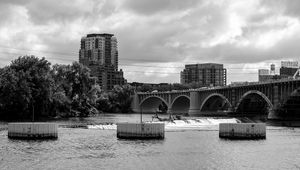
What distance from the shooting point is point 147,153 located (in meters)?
58.2

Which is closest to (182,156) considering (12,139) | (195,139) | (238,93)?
(195,139)

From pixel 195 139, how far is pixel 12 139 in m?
25.6

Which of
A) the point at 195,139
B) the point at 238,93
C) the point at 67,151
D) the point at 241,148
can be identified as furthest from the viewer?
the point at 238,93

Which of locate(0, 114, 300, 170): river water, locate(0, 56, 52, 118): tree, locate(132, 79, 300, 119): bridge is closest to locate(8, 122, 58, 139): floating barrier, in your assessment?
locate(0, 114, 300, 170): river water

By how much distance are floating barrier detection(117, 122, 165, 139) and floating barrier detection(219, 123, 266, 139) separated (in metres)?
10.4

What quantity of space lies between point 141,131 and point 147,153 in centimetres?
1321

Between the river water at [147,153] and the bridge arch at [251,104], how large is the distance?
8053 centimetres

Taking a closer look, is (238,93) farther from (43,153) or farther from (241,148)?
(43,153)

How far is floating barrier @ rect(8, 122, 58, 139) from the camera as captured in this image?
7081 cm

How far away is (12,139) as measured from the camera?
70875 millimetres

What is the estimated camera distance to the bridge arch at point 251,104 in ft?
520

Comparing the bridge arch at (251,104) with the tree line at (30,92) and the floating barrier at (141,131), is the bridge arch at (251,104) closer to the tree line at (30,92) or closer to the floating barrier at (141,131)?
the tree line at (30,92)

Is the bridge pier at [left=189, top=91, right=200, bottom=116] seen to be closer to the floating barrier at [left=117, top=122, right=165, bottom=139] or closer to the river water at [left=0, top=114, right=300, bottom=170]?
the river water at [left=0, top=114, right=300, bottom=170]

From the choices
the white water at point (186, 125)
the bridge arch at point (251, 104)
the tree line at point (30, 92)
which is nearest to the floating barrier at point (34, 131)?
the white water at point (186, 125)
